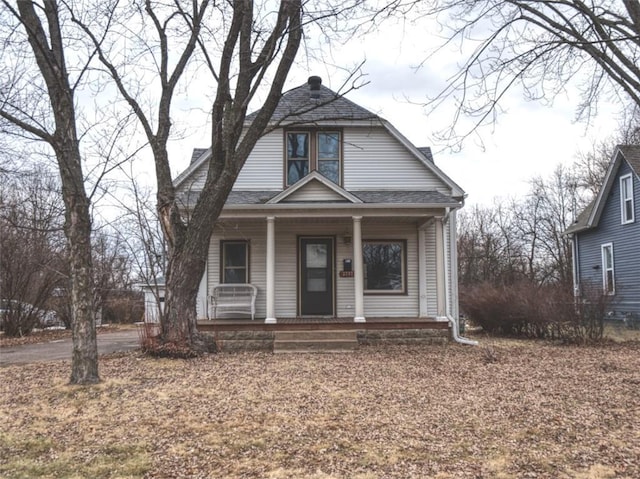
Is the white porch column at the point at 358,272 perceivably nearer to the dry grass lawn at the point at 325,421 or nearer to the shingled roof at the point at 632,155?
the dry grass lawn at the point at 325,421

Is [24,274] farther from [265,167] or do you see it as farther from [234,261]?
[265,167]

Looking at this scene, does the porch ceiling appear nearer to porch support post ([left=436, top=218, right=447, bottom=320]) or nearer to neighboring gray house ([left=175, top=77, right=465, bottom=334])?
neighboring gray house ([left=175, top=77, right=465, bottom=334])

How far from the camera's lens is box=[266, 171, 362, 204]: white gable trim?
1095 cm

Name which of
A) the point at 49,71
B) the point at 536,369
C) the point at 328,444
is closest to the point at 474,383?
the point at 536,369

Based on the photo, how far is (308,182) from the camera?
1123 cm

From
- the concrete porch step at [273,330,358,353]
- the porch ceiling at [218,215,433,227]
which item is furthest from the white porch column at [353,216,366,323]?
the concrete porch step at [273,330,358,353]

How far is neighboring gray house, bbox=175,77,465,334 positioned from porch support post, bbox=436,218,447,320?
49 centimetres

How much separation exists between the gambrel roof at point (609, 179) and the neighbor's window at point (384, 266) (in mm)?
8338

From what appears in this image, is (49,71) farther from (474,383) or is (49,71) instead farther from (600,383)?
(600,383)

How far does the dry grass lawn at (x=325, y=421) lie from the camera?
3.85 m

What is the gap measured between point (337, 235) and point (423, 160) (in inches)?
109

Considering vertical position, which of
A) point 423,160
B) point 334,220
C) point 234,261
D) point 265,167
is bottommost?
point 234,261

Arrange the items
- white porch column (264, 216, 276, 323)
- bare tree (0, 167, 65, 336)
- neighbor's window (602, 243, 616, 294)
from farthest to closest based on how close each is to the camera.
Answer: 1. neighbor's window (602, 243, 616, 294)
2. bare tree (0, 167, 65, 336)
3. white porch column (264, 216, 276, 323)

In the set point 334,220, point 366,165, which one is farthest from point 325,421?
point 366,165
